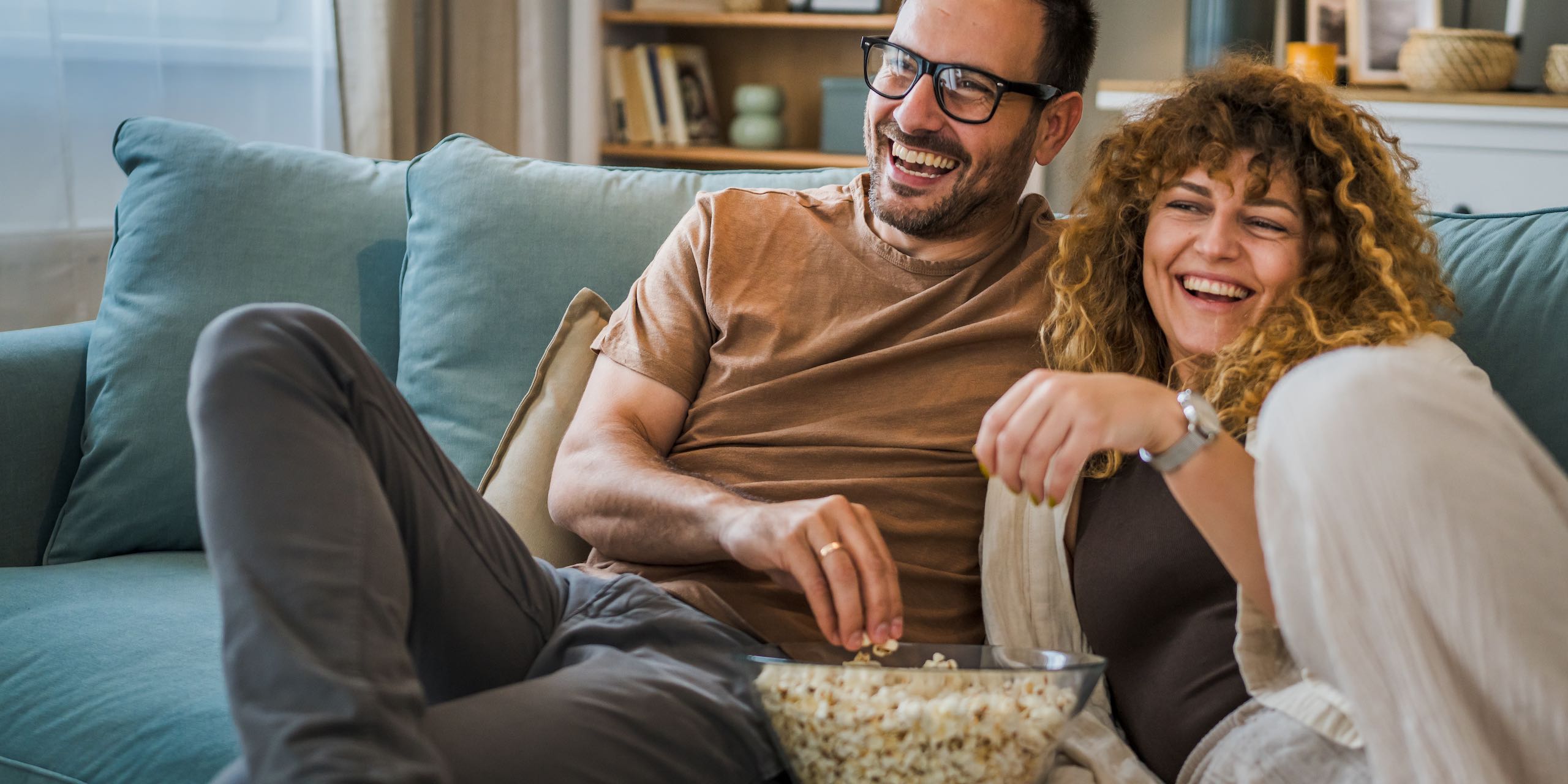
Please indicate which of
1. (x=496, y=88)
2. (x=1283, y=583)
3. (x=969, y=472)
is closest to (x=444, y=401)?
(x=969, y=472)

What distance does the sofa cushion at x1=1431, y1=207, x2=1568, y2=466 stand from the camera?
131cm

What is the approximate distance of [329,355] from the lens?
993mm

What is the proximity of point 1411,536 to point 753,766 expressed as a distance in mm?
555

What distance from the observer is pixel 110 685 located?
1315mm

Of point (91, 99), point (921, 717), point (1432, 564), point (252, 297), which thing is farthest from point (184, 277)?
point (1432, 564)

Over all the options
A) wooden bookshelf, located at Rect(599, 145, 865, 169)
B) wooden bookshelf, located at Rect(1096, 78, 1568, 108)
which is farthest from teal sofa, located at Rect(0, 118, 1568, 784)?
wooden bookshelf, located at Rect(599, 145, 865, 169)

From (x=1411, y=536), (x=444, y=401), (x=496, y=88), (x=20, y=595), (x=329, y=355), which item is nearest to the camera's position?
(x=1411, y=536)

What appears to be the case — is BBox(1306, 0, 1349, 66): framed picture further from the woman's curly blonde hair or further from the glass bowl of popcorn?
the glass bowl of popcorn

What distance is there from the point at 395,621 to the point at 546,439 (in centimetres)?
66

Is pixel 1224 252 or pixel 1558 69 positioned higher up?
pixel 1558 69

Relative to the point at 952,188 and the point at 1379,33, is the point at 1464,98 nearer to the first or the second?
the point at 1379,33

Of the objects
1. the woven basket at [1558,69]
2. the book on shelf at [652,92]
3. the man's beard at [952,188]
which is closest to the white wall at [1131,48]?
the woven basket at [1558,69]

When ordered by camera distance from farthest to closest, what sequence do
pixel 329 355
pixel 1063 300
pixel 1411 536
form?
1. pixel 1063 300
2. pixel 329 355
3. pixel 1411 536

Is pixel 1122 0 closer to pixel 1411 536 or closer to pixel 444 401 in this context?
pixel 444 401
